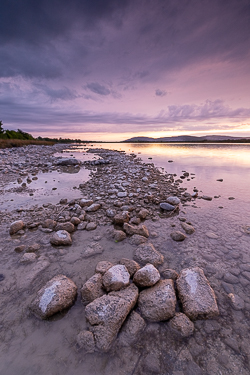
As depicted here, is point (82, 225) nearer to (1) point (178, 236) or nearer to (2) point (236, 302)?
(1) point (178, 236)

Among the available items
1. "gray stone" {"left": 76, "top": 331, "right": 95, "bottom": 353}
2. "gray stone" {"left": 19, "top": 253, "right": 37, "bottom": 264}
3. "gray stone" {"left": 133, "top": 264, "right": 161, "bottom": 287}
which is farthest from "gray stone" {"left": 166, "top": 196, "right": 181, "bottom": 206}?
"gray stone" {"left": 76, "top": 331, "right": 95, "bottom": 353}

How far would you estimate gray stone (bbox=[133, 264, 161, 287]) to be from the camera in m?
2.44

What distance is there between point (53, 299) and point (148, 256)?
5.81 ft

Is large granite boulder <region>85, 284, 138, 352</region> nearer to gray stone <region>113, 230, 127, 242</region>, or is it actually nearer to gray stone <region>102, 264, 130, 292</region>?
gray stone <region>102, 264, 130, 292</region>

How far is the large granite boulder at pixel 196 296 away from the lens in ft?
7.06

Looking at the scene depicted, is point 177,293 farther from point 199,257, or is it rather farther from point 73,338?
point 73,338

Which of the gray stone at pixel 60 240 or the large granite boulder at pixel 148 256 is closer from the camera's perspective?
the large granite boulder at pixel 148 256

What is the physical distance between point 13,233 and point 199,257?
14.7 feet

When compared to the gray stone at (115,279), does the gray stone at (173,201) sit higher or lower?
lower

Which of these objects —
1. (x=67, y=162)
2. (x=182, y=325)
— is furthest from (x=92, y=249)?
(x=67, y=162)

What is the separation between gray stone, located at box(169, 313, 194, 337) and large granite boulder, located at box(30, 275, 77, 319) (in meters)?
1.44

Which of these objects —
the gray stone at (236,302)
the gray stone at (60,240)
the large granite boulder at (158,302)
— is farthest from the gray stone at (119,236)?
the gray stone at (236,302)

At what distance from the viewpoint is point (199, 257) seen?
3287 millimetres

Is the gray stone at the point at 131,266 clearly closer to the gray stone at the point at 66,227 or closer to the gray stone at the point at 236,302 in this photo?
the gray stone at the point at 236,302
